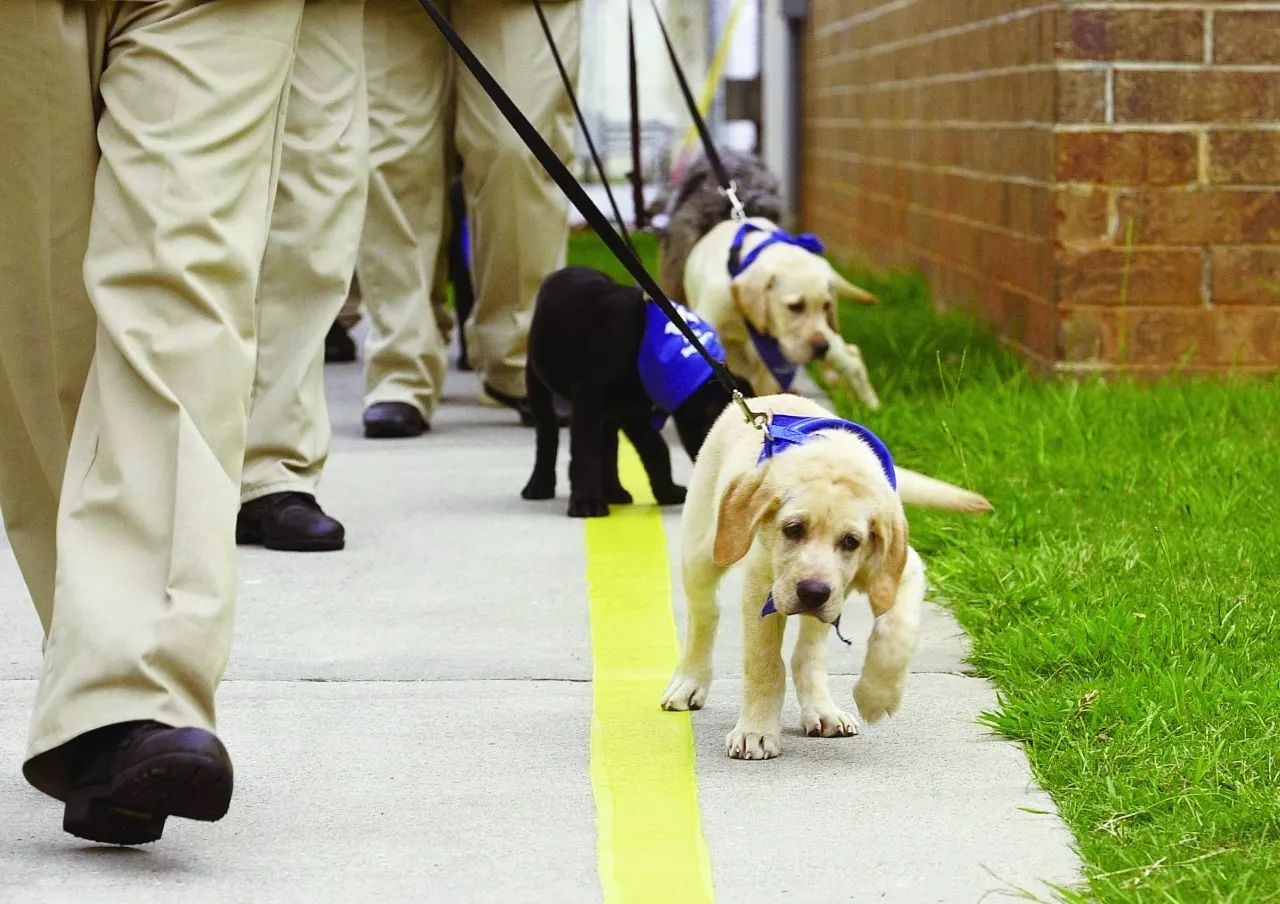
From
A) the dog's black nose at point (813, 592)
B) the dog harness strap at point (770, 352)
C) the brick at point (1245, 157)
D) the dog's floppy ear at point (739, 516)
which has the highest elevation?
the brick at point (1245, 157)

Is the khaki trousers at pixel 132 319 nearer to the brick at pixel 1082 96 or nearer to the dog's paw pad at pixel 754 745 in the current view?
the dog's paw pad at pixel 754 745

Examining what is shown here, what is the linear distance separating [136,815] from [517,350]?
447 cm

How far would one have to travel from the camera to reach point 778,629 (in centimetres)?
362

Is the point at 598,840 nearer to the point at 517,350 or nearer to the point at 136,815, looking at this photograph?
the point at 136,815

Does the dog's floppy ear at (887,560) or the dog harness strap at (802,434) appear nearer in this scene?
the dog's floppy ear at (887,560)

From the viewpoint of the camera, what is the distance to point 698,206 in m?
8.62

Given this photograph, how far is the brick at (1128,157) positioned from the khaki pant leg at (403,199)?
Answer: 2.13 meters

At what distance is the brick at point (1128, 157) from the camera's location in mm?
7156

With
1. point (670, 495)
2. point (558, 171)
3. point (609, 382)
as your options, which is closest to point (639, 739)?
point (558, 171)

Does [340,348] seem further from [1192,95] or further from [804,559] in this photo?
[804,559]

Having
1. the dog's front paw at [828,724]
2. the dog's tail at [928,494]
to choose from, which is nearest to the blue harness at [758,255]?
the dog's tail at [928,494]

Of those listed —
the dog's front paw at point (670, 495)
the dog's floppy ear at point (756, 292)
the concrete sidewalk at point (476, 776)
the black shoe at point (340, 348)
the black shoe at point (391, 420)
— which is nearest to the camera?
the concrete sidewalk at point (476, 776)

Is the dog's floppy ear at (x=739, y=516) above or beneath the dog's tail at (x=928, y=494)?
above

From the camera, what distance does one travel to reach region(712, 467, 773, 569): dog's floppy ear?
139 inches
